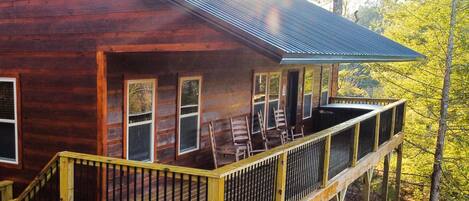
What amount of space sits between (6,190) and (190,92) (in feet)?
10.9

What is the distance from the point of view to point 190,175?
434cm

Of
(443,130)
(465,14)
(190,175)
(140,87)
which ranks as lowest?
(443,130)

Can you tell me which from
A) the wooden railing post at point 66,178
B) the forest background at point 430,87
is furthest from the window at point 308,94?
the wooden railing post at point 66,178

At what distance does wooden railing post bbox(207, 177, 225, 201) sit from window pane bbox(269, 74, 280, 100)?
727 centimetres

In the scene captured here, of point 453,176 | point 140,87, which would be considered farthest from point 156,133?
point 453,176

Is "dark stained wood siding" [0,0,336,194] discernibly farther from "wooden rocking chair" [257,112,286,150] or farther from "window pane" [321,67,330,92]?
"window pane" [321,67,330,92]

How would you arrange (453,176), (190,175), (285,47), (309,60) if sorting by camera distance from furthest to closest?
(453,176)
(309,60)
(285,47)
(190,175)

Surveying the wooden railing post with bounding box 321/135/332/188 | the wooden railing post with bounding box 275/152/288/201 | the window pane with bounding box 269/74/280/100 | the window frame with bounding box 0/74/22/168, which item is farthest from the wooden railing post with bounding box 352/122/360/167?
the window frame with bounding box 0/74/22/168

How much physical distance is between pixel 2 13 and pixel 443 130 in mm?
12752

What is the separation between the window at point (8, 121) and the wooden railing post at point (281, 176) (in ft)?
13.8

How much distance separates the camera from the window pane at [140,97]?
6.86 metres

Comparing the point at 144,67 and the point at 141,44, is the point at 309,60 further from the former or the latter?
the point at 144,67

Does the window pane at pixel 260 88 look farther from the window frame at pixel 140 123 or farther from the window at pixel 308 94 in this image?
the window frame at pixel 140 123

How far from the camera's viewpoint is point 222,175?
4160 mm
